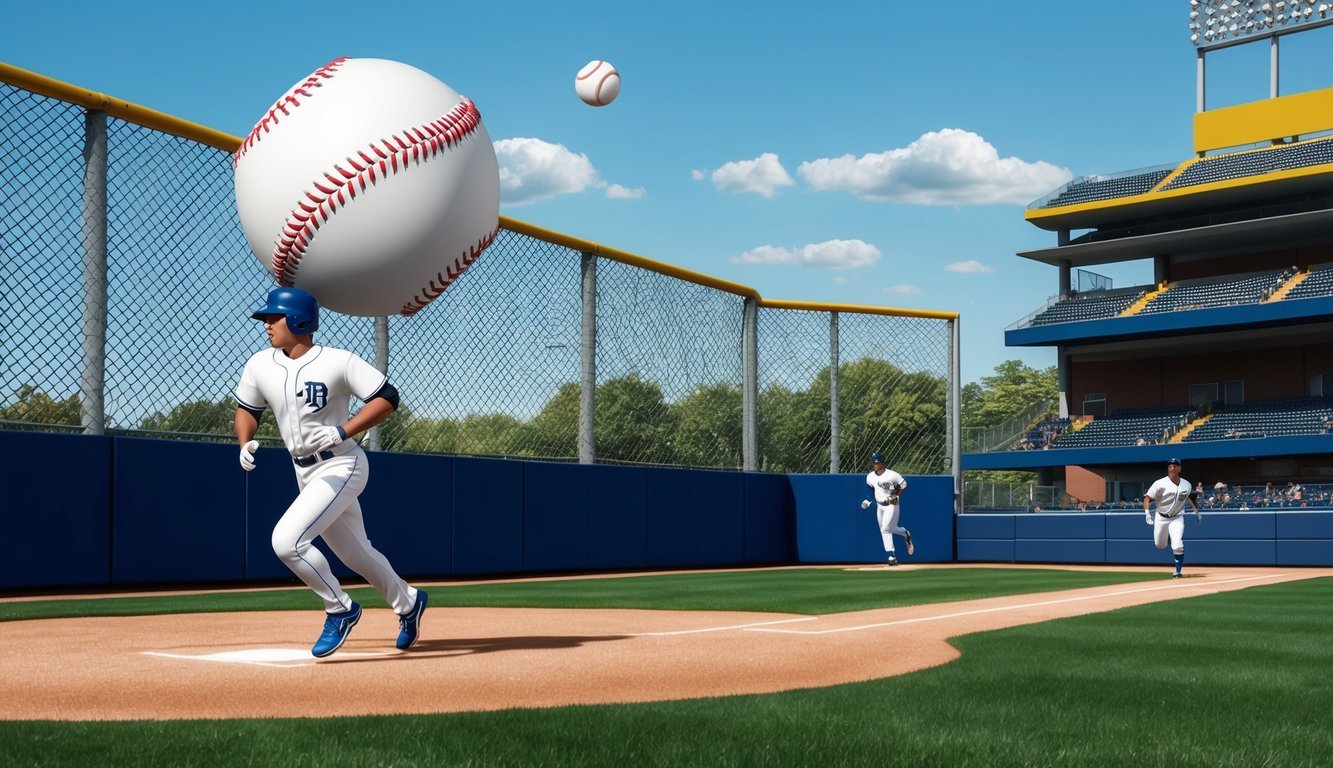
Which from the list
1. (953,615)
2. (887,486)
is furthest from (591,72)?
(887,486)

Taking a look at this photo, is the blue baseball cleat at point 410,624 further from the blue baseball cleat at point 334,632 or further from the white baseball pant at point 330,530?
the blue baseball cleat at point 334,632

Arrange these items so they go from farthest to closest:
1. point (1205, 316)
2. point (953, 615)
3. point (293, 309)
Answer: point (1205, 316)
point (953, 615)
point (293, 309)

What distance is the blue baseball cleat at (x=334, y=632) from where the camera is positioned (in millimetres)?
6383

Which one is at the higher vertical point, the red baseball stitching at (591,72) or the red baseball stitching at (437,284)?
the red baseball stitching at (591,72)

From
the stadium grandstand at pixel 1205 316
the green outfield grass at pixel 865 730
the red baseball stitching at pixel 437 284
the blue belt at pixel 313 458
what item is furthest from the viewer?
the stadium grandstand at pixel 1205 316

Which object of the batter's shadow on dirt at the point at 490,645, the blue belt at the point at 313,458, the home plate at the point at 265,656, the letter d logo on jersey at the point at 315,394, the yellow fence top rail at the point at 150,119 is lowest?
the batter's shadow on dirt at the point at 490,645

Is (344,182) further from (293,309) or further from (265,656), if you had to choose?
(265,656)

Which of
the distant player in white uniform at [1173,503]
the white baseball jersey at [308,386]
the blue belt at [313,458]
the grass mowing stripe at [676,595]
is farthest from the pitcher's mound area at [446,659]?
the distant player in white uniform at [1173,503]

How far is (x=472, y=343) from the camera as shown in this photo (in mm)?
16312

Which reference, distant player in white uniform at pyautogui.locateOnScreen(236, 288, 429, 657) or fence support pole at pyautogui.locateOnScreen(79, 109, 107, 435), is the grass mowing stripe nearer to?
fence support pole at pyautogui.locateOnScreen(79, 109, 107, 435)

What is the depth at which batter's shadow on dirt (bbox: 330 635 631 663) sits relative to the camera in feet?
22.5

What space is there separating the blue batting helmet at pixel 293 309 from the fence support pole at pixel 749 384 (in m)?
16.5

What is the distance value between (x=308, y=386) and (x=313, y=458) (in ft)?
1.16

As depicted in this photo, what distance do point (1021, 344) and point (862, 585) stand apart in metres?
32.5
